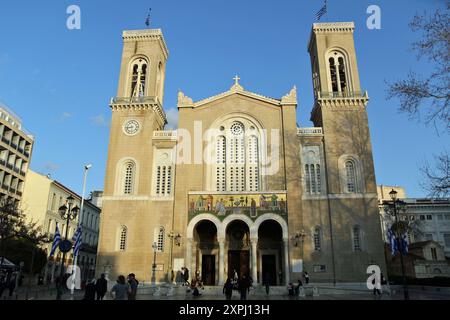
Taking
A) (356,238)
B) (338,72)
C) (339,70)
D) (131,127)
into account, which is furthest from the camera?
(339,70)

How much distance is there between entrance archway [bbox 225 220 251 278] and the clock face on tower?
44.8 feet

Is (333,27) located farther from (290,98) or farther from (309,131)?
(309,131)

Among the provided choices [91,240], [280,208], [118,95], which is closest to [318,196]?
[280,208]

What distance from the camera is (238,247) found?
3581cm

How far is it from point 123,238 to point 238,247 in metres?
11.0

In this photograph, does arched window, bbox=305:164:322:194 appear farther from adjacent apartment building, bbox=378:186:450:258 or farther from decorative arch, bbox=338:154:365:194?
adjacent apartment building, bbox=378:186:450:258

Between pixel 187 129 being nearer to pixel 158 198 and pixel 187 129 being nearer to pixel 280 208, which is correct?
pixel 158 198

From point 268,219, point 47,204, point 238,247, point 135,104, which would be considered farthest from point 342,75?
point 47,204

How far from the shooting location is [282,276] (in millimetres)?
34281

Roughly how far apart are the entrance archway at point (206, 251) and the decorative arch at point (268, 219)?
14.7ft

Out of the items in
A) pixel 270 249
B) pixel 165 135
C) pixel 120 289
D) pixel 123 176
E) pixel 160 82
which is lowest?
pixel 120 289

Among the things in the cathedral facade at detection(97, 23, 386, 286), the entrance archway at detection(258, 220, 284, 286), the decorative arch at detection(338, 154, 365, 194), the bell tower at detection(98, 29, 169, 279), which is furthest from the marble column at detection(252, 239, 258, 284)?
the decorative arch at detection(338, 154, 365, 194)
